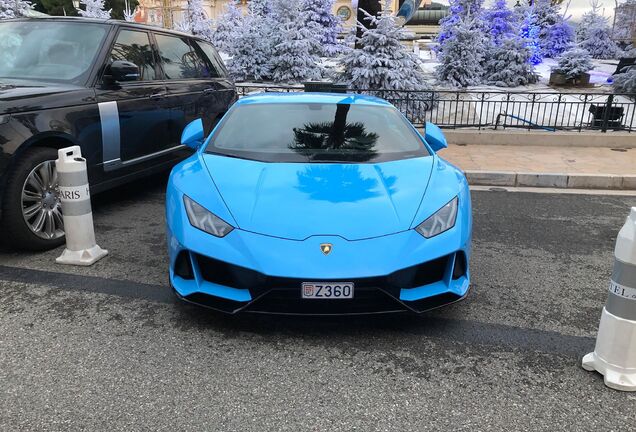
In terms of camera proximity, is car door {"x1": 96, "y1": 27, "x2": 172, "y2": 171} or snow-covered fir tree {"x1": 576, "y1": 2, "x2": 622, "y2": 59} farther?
snow-covered fir tree {"x1": 576, "y1": 2, "x2": 622, "y2": 59}

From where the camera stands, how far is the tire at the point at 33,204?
411 cm

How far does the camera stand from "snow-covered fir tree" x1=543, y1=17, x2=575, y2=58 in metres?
26.8

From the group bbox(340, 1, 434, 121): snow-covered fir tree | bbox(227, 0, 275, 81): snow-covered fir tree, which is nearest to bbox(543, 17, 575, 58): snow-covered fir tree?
bbox(227, 0, 275, 81): snow-covered fir tree

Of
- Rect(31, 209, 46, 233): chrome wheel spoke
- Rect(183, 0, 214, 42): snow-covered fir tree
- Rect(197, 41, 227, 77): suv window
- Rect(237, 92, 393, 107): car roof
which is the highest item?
Rect(183, 0, 214, 42): snow-covered fir tree

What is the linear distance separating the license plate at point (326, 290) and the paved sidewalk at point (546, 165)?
17.4 feet

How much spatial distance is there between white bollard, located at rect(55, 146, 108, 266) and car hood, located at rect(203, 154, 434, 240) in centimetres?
118

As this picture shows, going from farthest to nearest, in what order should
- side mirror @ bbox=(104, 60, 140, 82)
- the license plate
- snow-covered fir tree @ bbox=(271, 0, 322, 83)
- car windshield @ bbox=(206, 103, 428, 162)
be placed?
snow-covered fir tree @ bbox=(271, 0, 322, 83) < side mirror @ bbox=(104, 60, 140, 82) < car windshield @ bbox=(206, 103, 428, 162) < the license plate

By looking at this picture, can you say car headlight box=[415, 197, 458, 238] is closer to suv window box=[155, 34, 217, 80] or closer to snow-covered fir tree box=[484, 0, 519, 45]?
suv window box=[155, 34, 217, 80]

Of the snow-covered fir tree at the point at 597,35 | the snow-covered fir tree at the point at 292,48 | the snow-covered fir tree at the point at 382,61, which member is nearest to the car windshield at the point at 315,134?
the snow-covered fir tree at the point at 382,61

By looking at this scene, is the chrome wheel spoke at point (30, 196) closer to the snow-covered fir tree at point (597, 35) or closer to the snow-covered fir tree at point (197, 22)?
the snow-covered fir tree at point (197, 22)

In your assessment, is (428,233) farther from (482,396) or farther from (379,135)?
(379,135)

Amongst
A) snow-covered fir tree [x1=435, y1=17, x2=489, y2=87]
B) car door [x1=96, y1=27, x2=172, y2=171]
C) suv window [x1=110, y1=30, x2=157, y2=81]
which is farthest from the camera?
snow-covered fir tree [x1=435, y1=17, x2=489, y2=87]

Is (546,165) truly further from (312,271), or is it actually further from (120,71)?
(312,271)

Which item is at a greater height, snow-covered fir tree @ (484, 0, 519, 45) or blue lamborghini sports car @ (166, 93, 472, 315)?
snow-covered fir tree @ (484, 0, 519, 45)
